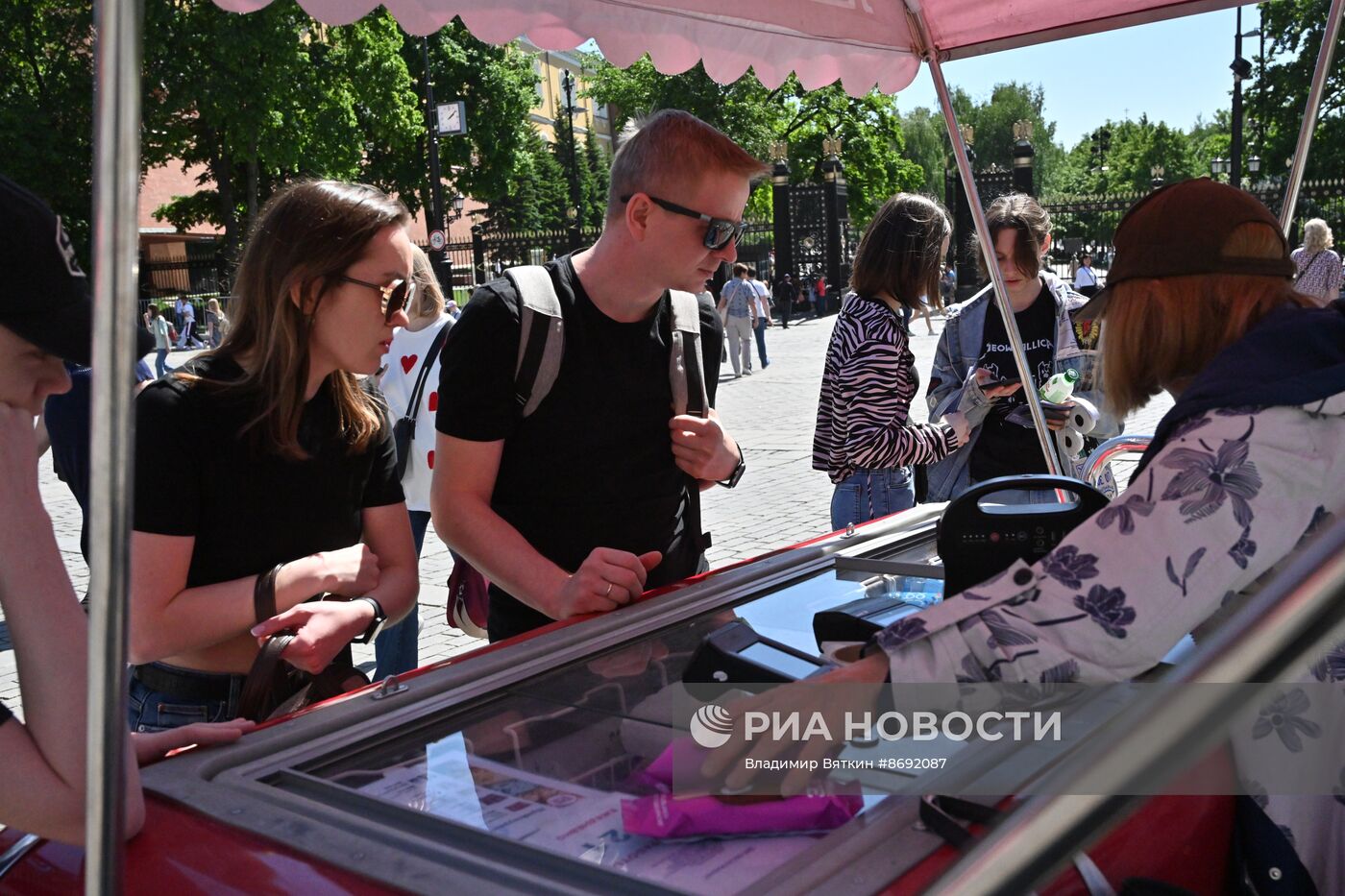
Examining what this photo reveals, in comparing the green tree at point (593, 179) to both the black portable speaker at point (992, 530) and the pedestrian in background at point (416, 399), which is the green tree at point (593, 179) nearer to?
the pedestrian in background at point (416, 399)

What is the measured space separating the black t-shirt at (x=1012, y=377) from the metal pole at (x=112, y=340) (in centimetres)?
354

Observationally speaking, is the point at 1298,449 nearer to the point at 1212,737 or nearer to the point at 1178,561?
the point at 1178,561

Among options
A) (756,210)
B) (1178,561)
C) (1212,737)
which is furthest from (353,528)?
(756,210)

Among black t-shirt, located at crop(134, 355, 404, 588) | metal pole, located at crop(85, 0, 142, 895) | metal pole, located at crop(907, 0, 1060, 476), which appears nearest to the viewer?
metal pole, located at crop(85, 0, 142, 895)

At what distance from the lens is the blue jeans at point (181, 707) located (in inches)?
78.7

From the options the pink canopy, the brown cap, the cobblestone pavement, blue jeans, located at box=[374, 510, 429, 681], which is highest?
the pink canopy

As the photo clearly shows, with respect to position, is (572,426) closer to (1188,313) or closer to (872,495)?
(1188,313)

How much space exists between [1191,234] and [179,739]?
4.69 feet

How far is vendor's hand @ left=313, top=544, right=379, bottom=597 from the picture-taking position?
2059mm

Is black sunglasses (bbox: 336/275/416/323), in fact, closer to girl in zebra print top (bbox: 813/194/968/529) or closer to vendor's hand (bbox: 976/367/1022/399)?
girl in zebra print top (bbox: 813/194/968/529)

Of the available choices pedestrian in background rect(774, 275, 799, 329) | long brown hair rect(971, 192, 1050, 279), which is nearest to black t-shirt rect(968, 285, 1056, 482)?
long brown hair rect(971, 192, 1050, 279)

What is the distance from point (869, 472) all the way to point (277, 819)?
303 cm

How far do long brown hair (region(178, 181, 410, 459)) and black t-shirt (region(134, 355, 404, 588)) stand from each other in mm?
33

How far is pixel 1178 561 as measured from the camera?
1203mm
